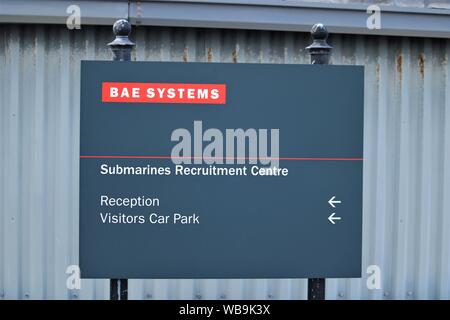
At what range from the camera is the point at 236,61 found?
5.93 meters

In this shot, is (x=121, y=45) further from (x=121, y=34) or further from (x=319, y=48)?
(x=319, y=48)

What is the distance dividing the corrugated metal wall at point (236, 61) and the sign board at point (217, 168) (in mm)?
1944

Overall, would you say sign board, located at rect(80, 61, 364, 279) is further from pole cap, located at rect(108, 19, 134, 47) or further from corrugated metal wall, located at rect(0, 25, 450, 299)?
corrugated metal wall, located at rect(0, 25, 450, 299)

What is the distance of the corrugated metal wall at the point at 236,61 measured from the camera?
228 inches

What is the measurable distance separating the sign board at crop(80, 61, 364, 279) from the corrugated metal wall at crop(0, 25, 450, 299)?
194 cm

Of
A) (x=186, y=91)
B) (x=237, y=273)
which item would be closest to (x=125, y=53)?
(x=186, y=91)

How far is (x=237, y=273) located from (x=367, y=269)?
2.40m

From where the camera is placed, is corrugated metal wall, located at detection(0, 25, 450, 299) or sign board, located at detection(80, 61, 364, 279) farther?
corrugated metal wall, located at detection(0, 25, 450, 299)

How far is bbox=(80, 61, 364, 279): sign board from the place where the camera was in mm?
3949

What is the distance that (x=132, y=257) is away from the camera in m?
4.01

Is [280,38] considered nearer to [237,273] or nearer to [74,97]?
[74,97]

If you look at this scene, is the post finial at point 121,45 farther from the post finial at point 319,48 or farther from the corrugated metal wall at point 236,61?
the corrugated metal wall at point 236,61

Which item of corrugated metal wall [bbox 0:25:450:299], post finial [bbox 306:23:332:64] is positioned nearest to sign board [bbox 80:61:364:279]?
post finial [bbox 306:23:332:64]

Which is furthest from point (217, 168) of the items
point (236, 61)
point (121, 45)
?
point (236, 61)
